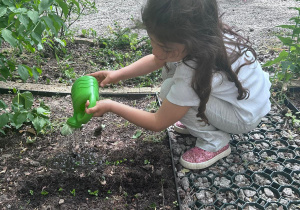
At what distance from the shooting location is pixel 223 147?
79.5 inches

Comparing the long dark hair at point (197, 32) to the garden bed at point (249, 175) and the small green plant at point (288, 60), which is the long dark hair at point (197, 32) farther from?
the small green plant at point (288, 60)

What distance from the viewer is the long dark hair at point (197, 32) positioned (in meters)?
1.50

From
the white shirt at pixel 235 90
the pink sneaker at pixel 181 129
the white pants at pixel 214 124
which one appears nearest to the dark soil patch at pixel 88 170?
the pink sneaker at pixel 181 129

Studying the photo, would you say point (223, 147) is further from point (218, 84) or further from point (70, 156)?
point (70, 156)

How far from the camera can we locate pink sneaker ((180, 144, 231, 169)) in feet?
6.36

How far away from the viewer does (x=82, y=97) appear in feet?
5.86

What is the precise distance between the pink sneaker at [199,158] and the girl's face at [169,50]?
1.96 ft

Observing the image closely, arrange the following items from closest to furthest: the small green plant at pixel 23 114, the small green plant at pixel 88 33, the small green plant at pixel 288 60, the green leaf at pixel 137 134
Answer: the small green plant at pixel 23 114 < the green leaf at pixel 137 134 < the small green plant at pixel 288 60 < the small green plant at pixel 88 33

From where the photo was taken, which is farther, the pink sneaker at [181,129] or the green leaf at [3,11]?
the pink sneaker at [181,129]

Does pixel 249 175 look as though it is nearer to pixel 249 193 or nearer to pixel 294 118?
pixel 249 193

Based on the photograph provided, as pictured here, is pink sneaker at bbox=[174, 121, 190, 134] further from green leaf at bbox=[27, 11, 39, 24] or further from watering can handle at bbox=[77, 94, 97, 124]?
green leaf at bbox=[27, 11, 39, 24]

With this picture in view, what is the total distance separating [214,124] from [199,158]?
8.2 inches

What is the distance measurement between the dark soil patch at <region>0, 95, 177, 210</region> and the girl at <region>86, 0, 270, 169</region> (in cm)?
23

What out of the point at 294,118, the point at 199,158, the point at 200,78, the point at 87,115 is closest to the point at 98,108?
the point at 87,115
